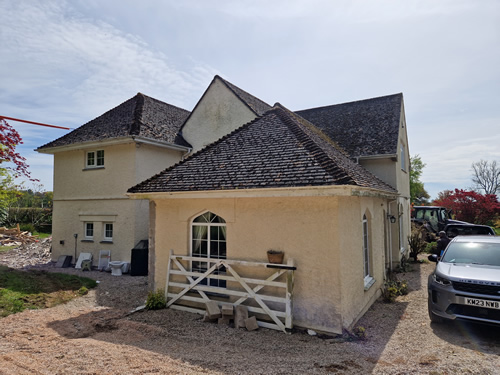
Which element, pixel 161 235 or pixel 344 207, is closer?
pixel 344 207

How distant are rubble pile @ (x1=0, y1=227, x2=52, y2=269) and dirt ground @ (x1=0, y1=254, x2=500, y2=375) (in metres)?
10.5

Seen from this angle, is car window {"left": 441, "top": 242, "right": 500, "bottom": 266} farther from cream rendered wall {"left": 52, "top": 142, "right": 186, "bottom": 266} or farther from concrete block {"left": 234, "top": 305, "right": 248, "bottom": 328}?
cream rendered wall {"left": 52, "top": 142, "right": 186, "bottom": 266}

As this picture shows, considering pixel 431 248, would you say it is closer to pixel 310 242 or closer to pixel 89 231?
pixel 310 242

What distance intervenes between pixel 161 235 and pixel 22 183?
22.2 metres

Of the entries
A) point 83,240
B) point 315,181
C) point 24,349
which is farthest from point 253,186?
point 83,240

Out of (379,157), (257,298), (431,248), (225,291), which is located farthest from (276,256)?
(431,248)

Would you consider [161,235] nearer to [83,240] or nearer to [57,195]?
[83,240]

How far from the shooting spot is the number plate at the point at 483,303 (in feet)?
19.8

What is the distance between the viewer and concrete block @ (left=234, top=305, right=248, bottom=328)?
7.14 metres

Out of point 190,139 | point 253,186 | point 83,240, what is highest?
point 190,139

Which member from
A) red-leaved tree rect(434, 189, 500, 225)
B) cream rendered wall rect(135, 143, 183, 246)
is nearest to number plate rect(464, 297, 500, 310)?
cream rendered wall rect(135, 143, 183, 246)

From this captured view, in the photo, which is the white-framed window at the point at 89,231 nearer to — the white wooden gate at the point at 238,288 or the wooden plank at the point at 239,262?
the white wooden gate at the point at 238,288

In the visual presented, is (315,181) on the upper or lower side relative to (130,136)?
lower

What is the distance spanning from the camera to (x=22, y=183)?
2462 cm
